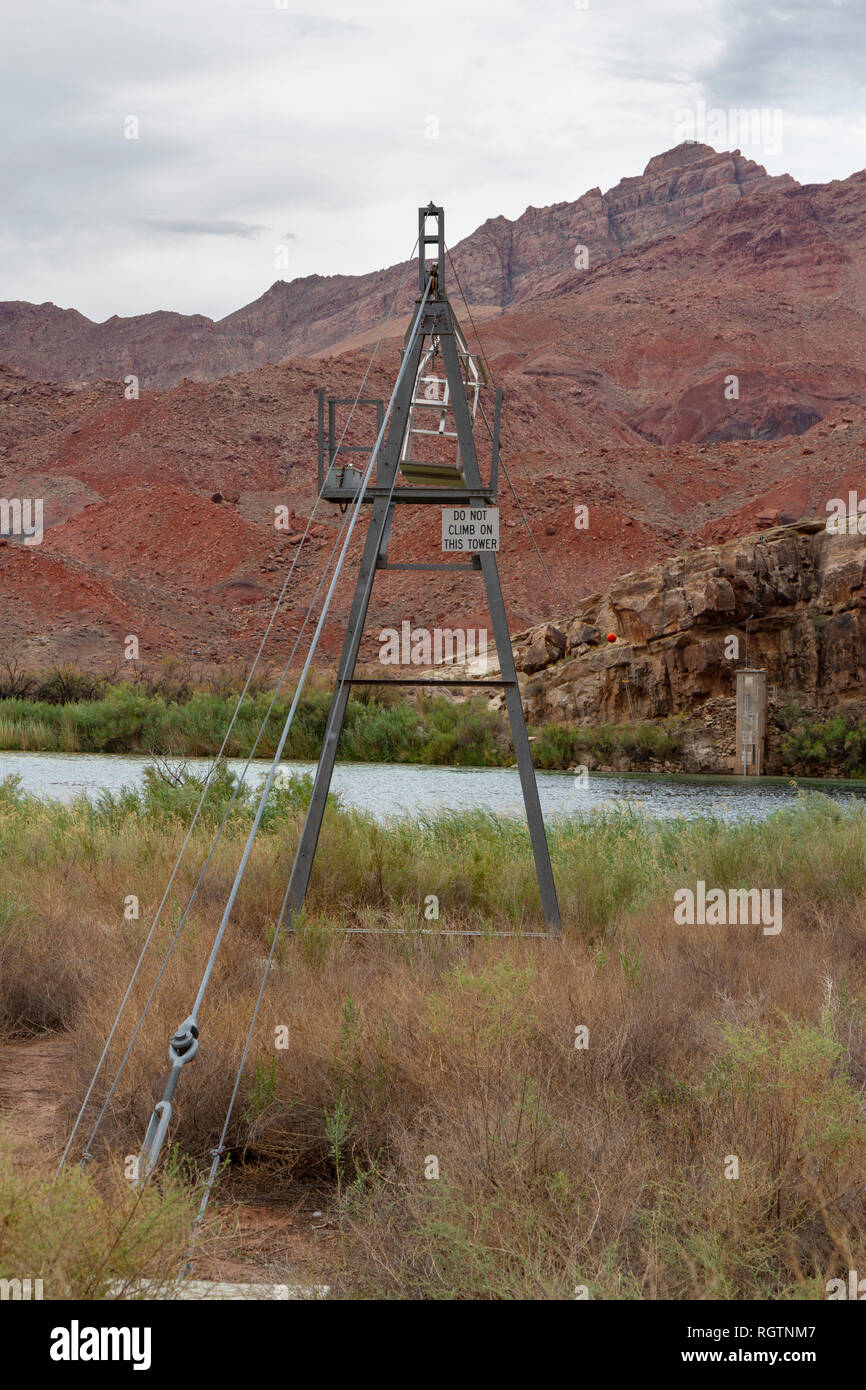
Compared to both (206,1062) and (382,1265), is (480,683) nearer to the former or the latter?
(206,1062)

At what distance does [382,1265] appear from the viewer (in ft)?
9.57

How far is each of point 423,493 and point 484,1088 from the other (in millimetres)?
3850

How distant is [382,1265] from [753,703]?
24.8m

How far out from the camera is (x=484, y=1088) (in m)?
3.65

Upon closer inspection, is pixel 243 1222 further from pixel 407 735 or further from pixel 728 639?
pixel 728 639

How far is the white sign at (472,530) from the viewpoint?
20.7 ft

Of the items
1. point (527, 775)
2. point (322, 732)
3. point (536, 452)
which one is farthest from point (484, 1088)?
point (536, 452)

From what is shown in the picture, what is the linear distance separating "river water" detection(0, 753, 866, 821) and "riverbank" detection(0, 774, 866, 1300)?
939cm

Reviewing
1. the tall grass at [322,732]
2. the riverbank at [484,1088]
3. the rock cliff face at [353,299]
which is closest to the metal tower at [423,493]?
the riverbank at [484,1088]

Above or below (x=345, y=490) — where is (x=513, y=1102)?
below

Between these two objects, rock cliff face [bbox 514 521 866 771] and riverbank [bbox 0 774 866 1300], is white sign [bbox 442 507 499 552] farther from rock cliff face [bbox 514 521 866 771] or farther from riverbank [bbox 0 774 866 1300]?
rock cliff face [bbox 514 521 866 771]

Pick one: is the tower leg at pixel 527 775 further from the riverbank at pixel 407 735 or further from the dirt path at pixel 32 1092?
the riverbank at pixel 407 735

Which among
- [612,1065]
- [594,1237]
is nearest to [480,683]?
[612,1065]

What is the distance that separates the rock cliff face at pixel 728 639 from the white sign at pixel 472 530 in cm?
2154
